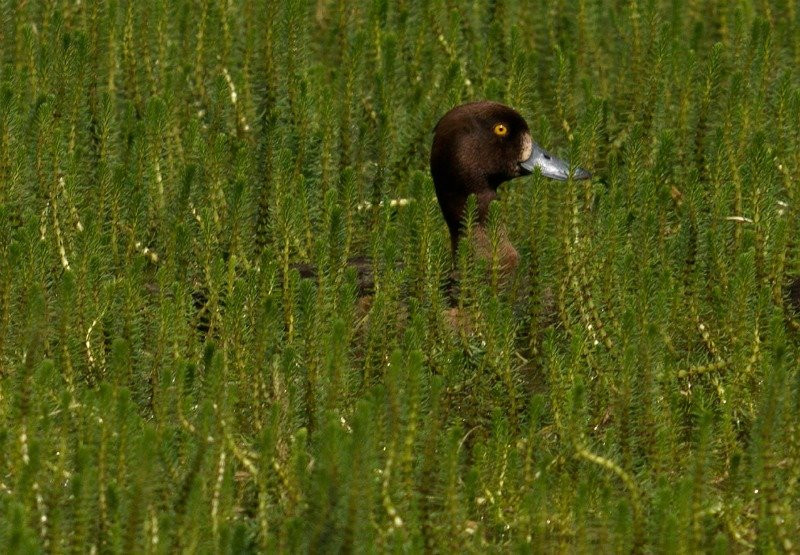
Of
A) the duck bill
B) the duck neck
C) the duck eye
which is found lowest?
the duck neck

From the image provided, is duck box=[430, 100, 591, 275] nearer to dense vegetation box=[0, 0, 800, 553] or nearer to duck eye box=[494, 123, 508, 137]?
duck eye box=[494, 123, 508, 137]

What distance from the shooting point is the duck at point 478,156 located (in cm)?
765

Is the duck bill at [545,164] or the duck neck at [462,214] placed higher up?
the duck bill at [545,164]

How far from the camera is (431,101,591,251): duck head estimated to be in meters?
7.65

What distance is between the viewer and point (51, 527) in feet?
17.1

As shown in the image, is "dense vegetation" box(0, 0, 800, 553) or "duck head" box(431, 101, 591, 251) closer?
"dense vegetation" box(0, 0, 800, 553)

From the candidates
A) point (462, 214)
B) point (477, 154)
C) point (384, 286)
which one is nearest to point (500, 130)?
point (477, 154)

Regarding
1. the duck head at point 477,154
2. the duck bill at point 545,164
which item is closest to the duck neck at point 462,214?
the duck head at point 477,154

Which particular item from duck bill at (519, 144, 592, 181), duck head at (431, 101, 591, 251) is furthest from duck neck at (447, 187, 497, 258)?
duck bill at (519, 144, 592, 181)

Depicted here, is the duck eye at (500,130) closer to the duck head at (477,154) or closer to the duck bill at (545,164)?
the duck head at (477,154)

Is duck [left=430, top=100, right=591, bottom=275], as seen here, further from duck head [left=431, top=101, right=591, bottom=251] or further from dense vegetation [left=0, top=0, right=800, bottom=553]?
dense vegetation [left=0, top=0, right=800, bottom=553]

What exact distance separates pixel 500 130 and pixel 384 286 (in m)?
1.24

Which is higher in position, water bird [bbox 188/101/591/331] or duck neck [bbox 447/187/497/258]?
water bird [bbox 188/101/591/331]

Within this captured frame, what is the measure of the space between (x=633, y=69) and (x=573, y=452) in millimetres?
2806
